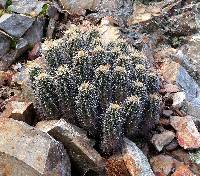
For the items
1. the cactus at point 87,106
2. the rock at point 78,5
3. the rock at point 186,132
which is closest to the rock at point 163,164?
the rock at point 186,132

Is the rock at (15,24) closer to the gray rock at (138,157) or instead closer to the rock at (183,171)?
the gray rock at (138,157)

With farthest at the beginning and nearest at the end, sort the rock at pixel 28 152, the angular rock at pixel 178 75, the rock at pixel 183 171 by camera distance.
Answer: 1. the angular rock at pixel 178 75
2. the rock at pixel 183 171
3. the rock at pixel 28 152

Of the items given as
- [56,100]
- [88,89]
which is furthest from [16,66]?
[88,89]

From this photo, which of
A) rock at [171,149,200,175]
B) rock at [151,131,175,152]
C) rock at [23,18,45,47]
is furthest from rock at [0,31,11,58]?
rock at [171,149,200,175]

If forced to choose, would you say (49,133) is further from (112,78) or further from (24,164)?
(112,78)

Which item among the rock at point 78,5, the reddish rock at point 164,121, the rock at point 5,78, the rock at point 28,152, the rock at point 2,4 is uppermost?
the rock at point 28,152

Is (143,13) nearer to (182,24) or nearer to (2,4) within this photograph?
(182,24)

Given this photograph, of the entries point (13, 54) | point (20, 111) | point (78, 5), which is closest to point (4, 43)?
point (13, 54)
